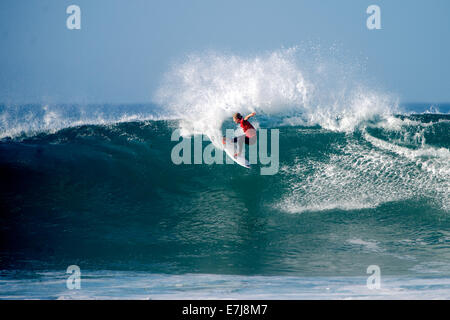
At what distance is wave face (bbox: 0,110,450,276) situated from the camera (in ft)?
20.7

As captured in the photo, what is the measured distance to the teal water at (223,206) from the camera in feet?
20.0

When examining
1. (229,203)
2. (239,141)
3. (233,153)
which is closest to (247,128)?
(239,141)

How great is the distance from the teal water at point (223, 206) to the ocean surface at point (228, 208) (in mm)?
33

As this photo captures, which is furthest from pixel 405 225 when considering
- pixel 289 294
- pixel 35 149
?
pixel 35 149

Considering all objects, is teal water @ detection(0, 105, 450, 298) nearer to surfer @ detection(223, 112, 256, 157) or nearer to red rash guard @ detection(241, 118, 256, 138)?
surfer @ detection(223, 112, 256, 157)

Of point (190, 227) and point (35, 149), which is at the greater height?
point (35, 149)

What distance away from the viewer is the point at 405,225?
295 inches

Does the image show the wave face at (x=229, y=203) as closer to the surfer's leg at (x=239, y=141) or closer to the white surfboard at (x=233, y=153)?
the white surfboard at (x=233, y=153)

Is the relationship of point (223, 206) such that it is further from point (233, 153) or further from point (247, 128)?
point (247, 128)

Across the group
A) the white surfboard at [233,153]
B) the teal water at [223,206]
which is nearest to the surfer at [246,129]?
the white surfboard at [233,153]

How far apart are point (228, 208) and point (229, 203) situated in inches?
8.0

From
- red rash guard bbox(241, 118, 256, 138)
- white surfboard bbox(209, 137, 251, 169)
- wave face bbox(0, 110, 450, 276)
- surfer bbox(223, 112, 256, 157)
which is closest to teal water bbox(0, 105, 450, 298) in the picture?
wave face bbox(0, 110, 450, 276)
